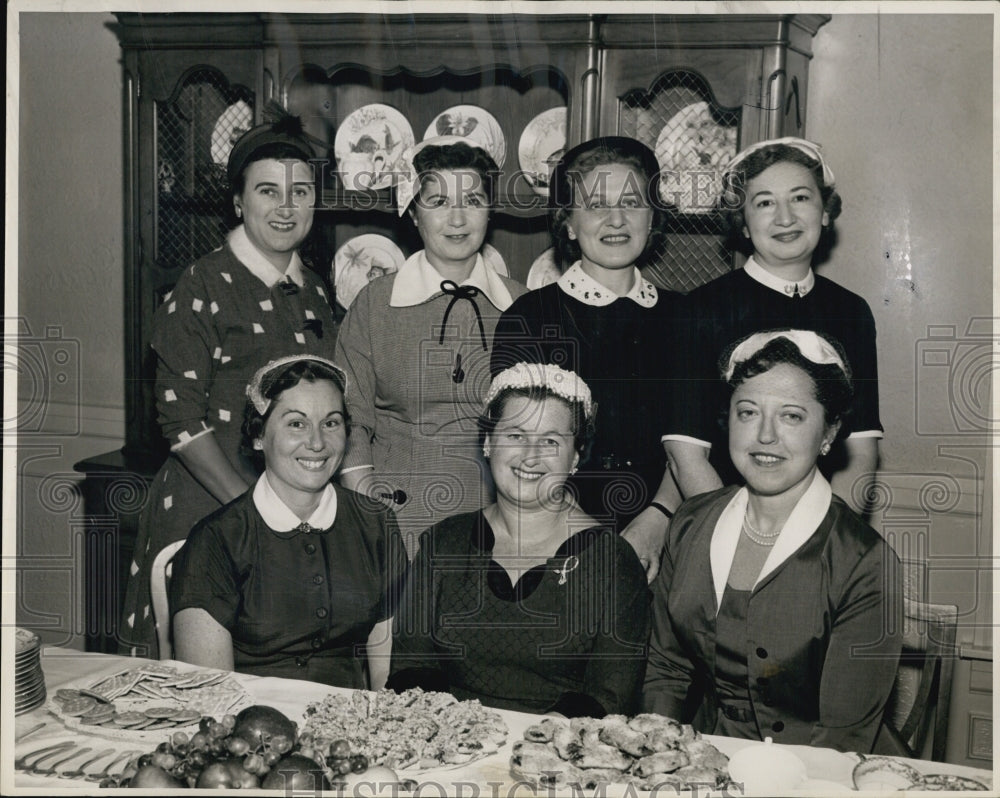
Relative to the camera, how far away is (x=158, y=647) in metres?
2.81

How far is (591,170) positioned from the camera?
104 inches

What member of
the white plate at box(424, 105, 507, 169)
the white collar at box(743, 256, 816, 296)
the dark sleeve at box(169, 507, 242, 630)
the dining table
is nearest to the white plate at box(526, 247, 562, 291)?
the white plate at box(424, 105, 507, 169)

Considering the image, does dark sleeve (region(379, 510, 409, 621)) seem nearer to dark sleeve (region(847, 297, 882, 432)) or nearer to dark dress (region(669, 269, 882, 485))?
dark dress (region(669, 269, 882, 485))

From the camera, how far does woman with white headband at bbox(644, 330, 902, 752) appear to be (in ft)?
8.59

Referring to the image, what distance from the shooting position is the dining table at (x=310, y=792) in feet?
8.33

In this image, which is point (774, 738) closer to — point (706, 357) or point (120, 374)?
point (706, 357)

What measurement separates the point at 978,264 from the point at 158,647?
227cm

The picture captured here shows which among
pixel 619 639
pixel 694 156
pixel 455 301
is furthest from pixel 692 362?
pixel 619 639

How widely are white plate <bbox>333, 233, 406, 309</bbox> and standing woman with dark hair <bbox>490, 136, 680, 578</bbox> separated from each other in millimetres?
401

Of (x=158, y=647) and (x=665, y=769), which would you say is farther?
(x=158, y=647)

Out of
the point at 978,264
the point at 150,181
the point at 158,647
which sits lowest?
the point at 158,647

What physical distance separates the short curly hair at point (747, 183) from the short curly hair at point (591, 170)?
16 centimetres

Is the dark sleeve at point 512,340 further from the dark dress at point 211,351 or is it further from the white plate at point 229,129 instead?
the white plate at point 229,129

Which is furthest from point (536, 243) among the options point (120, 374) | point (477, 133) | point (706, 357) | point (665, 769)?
point (665, 769)
